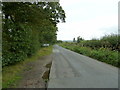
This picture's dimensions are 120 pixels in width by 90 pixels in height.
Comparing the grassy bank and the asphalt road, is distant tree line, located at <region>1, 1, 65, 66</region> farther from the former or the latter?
the grassy bank

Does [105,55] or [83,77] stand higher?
[105,55]

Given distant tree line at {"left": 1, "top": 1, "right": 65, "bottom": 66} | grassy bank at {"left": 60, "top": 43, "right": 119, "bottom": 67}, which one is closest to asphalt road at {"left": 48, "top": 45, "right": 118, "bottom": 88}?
grassy bank at {"left": 60, "top": 43, "right": 119, "bottom": 67}

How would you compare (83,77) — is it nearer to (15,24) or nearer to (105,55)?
(15,24)

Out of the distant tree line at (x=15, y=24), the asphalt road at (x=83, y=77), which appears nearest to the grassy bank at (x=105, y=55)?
the asphalt road at (x=83, y=77)

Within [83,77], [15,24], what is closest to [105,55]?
[83,77]

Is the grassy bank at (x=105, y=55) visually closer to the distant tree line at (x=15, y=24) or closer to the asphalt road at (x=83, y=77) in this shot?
the asphalt road at (x=83, y=77)

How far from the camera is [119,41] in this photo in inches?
529

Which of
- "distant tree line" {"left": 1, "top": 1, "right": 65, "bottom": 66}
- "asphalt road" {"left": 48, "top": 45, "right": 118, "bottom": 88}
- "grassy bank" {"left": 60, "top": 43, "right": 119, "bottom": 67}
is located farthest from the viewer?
"grassy bank" {"left": 60, "top": 43, "right": 119, "bottom": 67}

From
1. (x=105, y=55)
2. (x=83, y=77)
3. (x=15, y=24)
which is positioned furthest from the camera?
(x=105, y=55)

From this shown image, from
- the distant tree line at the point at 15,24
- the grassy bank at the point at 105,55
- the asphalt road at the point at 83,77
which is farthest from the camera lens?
the grassy bank at the point at 105,55

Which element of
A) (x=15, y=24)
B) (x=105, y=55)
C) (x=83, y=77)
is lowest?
(x=83, y=77)

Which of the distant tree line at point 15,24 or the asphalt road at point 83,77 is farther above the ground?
the distant tree line at point 15,24

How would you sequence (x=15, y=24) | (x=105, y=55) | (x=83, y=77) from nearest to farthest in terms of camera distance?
(x=83, y=77), (x=15, y=24), (x=105, y=55)

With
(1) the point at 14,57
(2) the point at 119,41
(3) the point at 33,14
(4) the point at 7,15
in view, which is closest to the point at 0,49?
(1) the point at 14,57
